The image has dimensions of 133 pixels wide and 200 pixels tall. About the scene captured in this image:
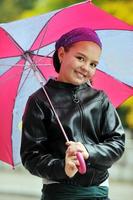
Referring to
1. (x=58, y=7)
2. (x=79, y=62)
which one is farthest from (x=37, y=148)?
(x=58, y=7)

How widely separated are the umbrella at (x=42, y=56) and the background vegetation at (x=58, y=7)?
4.94 metres

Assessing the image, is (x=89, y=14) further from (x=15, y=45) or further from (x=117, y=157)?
(x=117, y=157)

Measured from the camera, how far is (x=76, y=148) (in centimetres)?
204

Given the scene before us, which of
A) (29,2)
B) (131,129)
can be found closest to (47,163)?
(131,129)

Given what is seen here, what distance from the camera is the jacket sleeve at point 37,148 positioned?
2115 mm

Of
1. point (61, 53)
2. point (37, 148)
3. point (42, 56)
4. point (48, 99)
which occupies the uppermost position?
point (42, 56)

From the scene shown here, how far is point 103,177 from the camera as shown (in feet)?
7.32

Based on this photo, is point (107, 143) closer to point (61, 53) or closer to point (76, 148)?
point (76, 148)

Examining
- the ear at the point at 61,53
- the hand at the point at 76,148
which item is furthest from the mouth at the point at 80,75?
the hand at the point at 76,148

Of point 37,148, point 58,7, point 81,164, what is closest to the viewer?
point 81,164

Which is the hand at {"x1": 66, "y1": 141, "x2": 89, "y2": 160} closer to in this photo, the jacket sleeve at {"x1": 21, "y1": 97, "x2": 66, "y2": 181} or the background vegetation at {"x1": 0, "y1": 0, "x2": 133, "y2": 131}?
the jacket sleeve at {"x1": 21, "y1": 97, "x2": 66, "y2": 181}

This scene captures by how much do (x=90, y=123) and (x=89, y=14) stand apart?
0.57 m

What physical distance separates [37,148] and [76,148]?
0.63 ft

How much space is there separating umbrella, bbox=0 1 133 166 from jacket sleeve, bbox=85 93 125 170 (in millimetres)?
409
